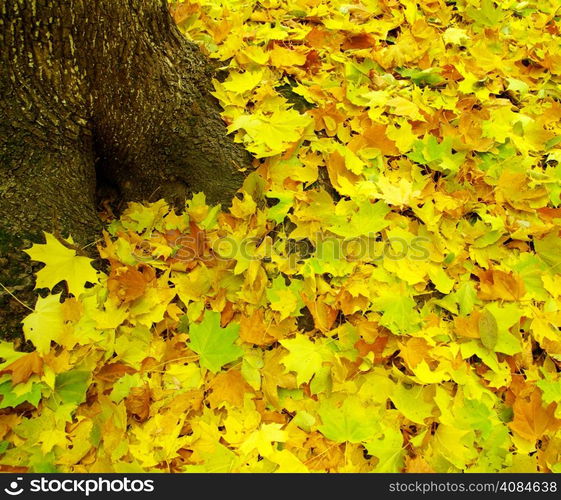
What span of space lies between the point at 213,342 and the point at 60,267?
550 mm

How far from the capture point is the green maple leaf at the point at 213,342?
1.51 meters

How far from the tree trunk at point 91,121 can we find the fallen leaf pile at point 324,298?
9 centimetres

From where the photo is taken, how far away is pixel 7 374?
145cm

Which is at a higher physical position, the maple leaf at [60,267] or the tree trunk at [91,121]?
the tree trunk at [91,121]

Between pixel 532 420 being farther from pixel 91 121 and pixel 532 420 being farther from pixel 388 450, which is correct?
pixel 91 121

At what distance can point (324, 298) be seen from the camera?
164 cm

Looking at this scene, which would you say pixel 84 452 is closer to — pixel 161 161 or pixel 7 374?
pixel 7 374

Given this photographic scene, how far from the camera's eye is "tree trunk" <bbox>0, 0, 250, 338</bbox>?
1545 millimetres

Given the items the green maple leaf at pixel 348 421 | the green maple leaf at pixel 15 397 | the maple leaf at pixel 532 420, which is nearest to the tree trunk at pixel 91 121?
the green maple leaf at pixel 15 397

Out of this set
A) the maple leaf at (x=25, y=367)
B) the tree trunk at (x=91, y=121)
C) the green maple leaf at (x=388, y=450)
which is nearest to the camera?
the green maple leaf at (x=388, y=450)

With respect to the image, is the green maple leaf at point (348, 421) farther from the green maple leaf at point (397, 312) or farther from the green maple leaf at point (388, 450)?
the green maple leaf at point (397, 312)

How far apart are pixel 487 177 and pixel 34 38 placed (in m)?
1.64

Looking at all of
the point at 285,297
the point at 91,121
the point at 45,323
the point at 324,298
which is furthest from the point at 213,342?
the point at 91,121

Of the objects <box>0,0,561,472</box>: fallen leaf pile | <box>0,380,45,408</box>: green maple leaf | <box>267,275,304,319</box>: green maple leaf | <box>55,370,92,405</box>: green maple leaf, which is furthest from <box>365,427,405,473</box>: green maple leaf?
<box>0,380,45,408</box>: green maple leaf
